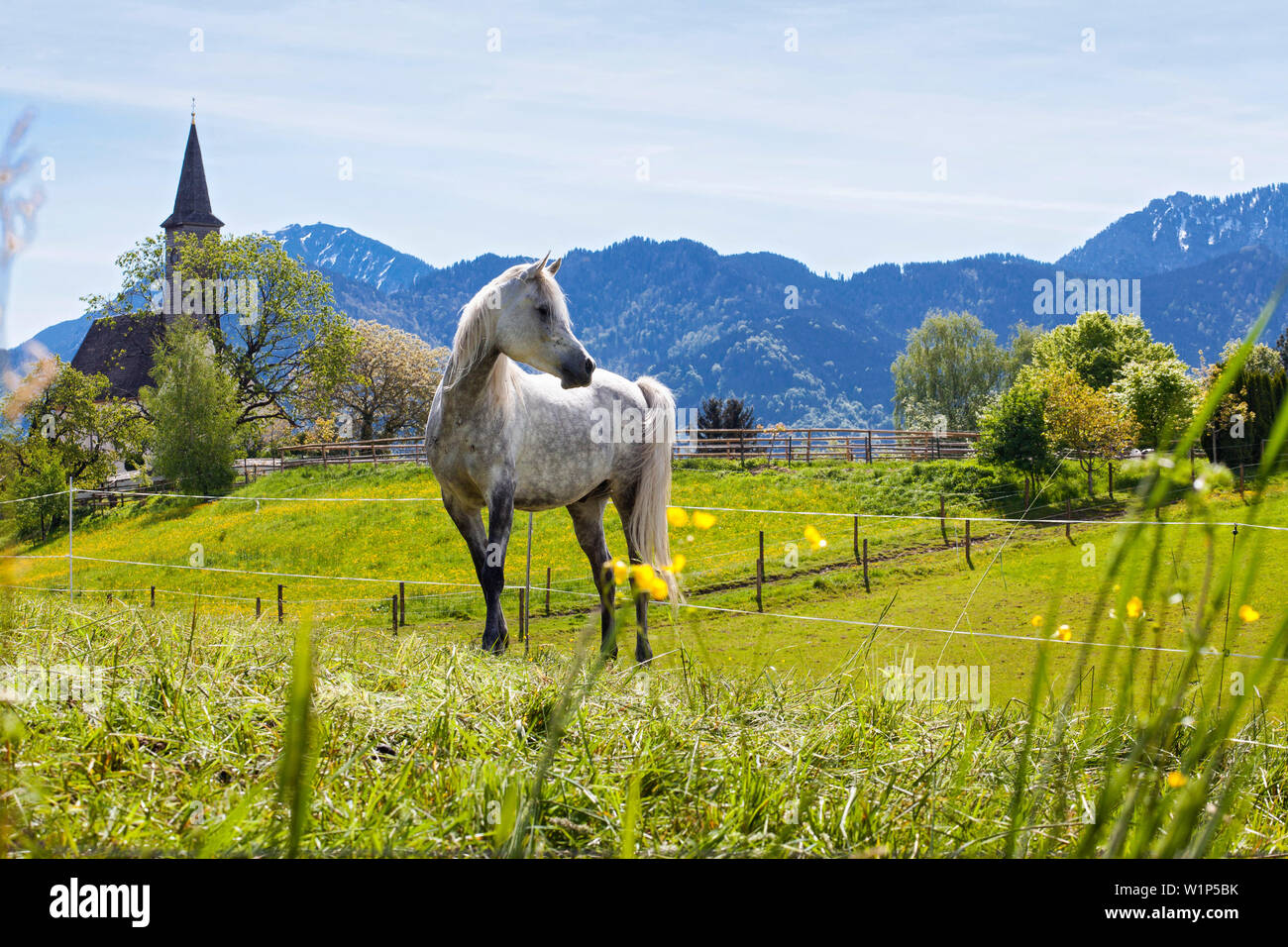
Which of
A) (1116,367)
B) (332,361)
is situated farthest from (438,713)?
(1116,367)

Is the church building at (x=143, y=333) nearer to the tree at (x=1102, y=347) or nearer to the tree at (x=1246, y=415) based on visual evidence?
the tree at (x=1102, y=347)

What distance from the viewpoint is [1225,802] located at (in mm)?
775

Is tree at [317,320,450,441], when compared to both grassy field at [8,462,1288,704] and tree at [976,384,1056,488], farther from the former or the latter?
tree at [976,384,1056,488]

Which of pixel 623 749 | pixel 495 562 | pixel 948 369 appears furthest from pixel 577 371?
pixel 948 369

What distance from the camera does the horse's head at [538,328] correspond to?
4188mm

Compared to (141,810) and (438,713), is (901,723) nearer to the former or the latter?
(438,713)

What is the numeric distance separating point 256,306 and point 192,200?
37.9 meters

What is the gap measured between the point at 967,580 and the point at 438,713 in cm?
1150

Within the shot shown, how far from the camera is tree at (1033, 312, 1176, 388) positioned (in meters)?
40.0

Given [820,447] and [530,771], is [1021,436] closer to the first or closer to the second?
[820,447]

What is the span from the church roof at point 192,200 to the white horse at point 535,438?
2693 inches

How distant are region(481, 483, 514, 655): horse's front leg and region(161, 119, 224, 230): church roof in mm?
68975

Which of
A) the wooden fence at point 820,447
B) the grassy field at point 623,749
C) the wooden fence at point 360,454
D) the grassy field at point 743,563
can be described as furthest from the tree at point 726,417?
the grassy field at point 623,749
